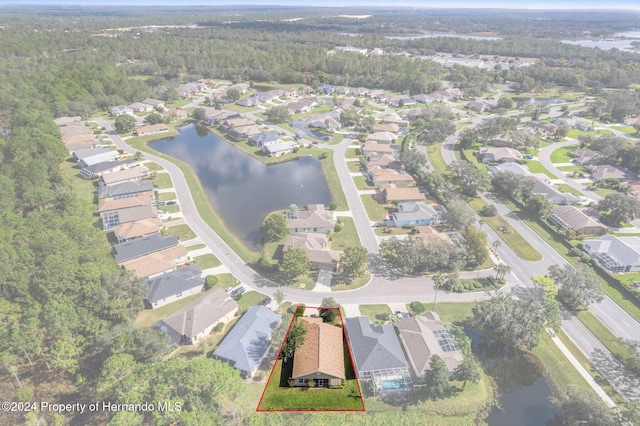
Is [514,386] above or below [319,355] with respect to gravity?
below

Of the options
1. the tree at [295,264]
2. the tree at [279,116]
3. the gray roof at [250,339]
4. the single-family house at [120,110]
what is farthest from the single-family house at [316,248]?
the single-family house at [120,110]

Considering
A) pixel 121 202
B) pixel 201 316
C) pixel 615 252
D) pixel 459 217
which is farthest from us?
pixel 121 202

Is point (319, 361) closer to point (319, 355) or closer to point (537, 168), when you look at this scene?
point (319, 355)

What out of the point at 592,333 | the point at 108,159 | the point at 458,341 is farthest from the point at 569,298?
the point at 108,159

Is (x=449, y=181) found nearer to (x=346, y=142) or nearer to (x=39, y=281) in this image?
(x=346, y=142)

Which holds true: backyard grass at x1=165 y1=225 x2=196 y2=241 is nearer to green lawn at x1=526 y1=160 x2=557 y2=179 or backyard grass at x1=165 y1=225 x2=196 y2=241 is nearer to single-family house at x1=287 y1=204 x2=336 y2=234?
single-family house at x1=287 y1=204 x2=336 y2=234

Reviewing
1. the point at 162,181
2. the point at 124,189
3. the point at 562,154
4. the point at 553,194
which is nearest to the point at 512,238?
the point at 553,194

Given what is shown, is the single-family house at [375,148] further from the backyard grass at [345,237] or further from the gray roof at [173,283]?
the gray roof at [173,283]

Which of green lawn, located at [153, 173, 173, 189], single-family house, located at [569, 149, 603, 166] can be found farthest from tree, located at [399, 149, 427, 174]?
green lawn, located at [153, 173, 173, 189]
